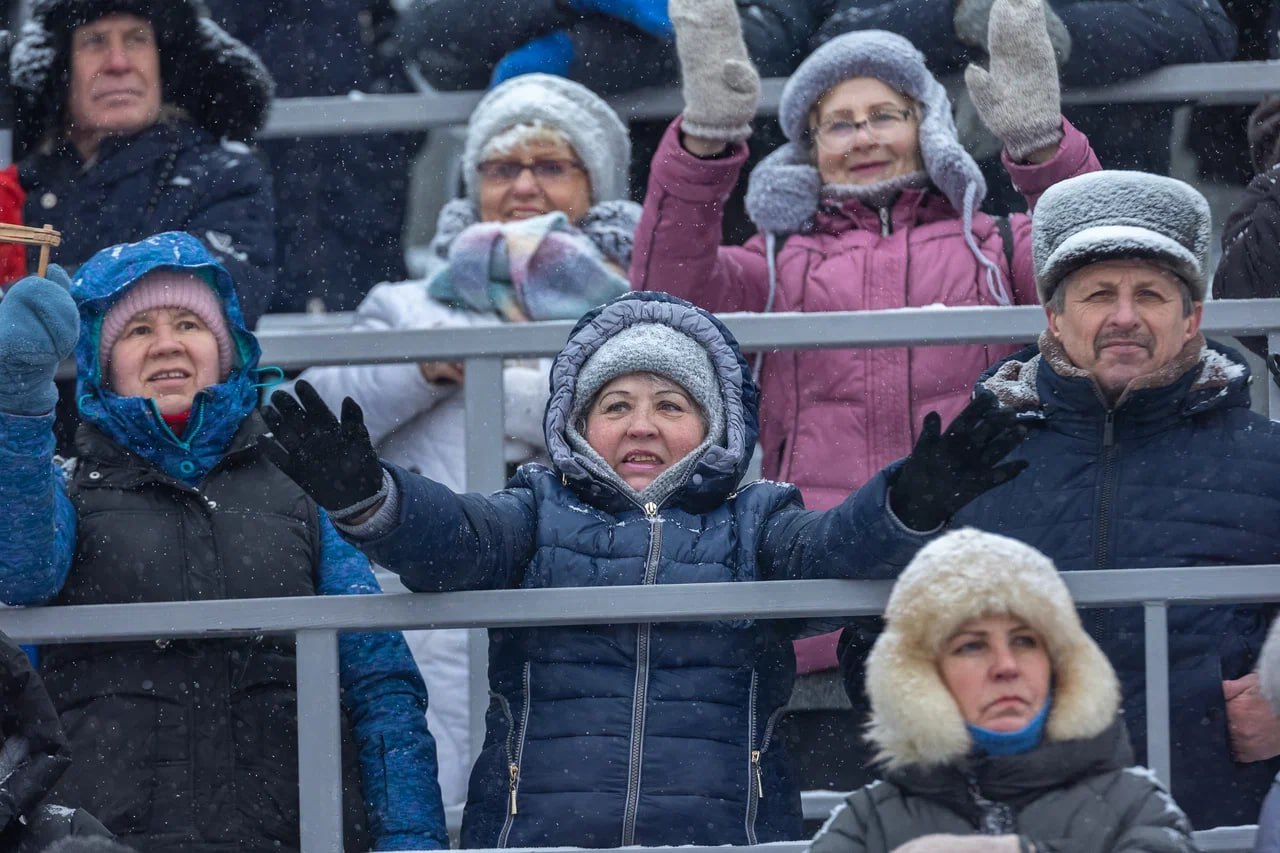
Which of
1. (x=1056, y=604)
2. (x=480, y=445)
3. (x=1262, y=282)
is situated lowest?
(x=1056, y=604)

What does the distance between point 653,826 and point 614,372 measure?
2.93ft

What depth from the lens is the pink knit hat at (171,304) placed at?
5133 mm

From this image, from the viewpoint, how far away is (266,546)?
16.1 feet

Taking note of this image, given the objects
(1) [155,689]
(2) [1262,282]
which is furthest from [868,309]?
(1) [155,689]

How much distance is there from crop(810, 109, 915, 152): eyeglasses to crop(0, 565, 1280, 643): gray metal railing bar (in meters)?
1.66

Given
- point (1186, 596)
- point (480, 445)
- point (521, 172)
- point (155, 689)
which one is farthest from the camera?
point (521, 172)

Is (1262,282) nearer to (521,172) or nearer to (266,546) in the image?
(521,172)

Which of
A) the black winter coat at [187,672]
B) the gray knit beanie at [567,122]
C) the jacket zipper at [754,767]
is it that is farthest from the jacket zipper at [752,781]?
the gray knit beanie at [567,122]

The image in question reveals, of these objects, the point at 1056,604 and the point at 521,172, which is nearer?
the point at 1056,604

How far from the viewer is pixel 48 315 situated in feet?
14.8

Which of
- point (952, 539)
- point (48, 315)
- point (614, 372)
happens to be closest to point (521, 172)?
point (614, 372)

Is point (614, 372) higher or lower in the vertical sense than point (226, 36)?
lower

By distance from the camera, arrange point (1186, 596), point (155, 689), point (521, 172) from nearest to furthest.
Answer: point (1186, 596) → point (155, 689) → point (521, 172)

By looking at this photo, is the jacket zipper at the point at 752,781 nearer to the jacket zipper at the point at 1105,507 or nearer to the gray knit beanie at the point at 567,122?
the jacket zipper at the point at 1105,507
